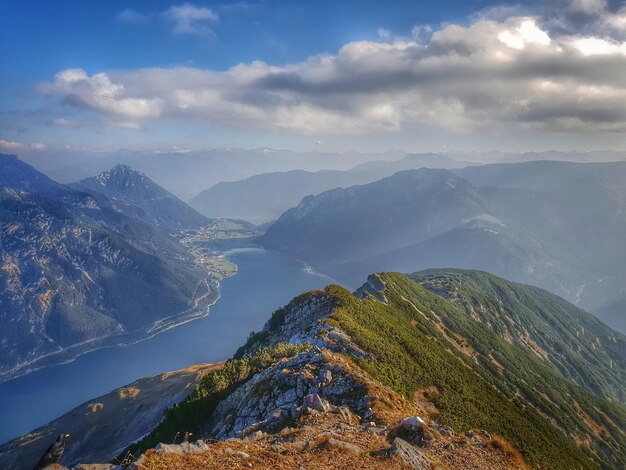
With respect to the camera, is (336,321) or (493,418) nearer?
(493,418)

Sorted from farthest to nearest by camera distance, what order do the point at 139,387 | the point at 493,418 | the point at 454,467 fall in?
1. the point at 139,387
2. the point at 493,418
3. the point at 454,467

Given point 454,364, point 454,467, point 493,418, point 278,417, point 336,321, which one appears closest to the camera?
point 454,467

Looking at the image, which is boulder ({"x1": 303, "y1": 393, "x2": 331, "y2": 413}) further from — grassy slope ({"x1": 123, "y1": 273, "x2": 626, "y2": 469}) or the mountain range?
grassy slope ({"x1": 123, "y1": 273, "x2": 626, "y2": 469})

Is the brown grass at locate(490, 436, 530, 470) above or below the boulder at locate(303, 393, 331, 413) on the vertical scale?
below

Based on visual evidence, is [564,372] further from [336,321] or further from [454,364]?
[336,321]

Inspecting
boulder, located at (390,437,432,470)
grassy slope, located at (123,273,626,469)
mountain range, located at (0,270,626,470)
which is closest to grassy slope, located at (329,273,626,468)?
grassy slope, located at (123,273,626,469)

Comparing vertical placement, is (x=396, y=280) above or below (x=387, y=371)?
below

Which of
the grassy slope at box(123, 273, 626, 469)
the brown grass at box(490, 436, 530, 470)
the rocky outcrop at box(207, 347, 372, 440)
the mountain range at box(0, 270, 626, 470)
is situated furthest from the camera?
the grassy slope at box(123, 273, 626, 469)

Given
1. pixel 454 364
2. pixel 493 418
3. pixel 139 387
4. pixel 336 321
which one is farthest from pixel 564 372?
pixel 139 387
